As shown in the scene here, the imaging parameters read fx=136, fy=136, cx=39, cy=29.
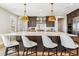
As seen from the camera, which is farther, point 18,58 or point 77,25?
point 77,25

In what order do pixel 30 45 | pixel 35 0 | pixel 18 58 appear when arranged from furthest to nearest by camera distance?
pixel 30 45 → pixel 35 0 → pixel 18 58

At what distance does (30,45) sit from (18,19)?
24.2ft

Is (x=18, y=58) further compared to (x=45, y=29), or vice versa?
(x=45, y=29)

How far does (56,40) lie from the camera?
4969mm

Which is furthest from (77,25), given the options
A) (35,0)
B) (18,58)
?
(18,58)

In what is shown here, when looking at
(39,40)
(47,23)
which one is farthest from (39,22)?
(39,40)

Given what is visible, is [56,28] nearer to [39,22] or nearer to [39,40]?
[39,22]

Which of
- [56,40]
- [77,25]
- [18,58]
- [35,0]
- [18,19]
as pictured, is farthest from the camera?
[18,19]

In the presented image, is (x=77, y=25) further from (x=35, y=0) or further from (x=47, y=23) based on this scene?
(x=35, y=0)

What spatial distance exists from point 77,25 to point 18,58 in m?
7.43

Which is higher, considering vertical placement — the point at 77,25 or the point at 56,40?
the point at 77,25

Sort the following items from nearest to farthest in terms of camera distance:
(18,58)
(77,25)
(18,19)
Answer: (18,58)
(77,25)
(18,19)

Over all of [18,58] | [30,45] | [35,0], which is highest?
[35,0]

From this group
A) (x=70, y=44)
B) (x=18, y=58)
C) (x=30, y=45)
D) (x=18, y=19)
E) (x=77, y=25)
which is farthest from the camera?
(x=18, y=19)
